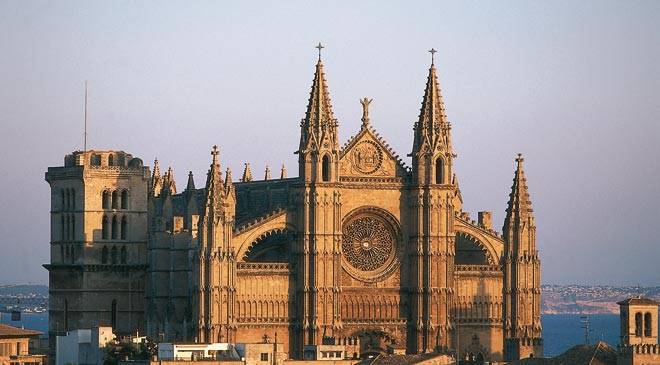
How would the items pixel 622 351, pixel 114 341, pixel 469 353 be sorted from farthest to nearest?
pixel 469 353, pixel 114 341, pixel 622 351

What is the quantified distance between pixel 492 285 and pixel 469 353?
5220mm

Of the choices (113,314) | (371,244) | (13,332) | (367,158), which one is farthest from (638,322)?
(113,314)

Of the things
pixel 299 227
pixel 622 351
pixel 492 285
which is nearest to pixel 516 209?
pixel 492 285

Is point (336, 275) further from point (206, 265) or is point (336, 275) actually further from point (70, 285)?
point (70, 285)

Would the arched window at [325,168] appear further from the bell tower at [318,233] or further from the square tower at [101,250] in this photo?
the square tower at [101,250]

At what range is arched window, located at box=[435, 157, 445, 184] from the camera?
161 metres

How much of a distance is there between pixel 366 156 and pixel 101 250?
22328mm

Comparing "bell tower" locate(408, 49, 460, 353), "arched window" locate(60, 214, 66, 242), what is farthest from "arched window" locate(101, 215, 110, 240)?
"bell tower" locate(408, 49, 460, 353)

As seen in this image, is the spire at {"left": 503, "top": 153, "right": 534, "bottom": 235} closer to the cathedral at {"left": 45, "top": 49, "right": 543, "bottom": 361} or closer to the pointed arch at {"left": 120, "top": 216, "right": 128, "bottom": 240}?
the cathedral at {"left": 45, "top": 49, "right": 543, "bottom": 361}

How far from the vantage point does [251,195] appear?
170250mm

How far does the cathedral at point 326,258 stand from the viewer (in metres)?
157

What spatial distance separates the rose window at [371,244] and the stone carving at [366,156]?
132 inches

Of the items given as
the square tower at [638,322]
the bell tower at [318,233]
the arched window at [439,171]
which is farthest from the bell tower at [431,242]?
the square tower at [638,322]

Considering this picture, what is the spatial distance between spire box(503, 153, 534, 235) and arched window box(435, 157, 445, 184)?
5.99m
